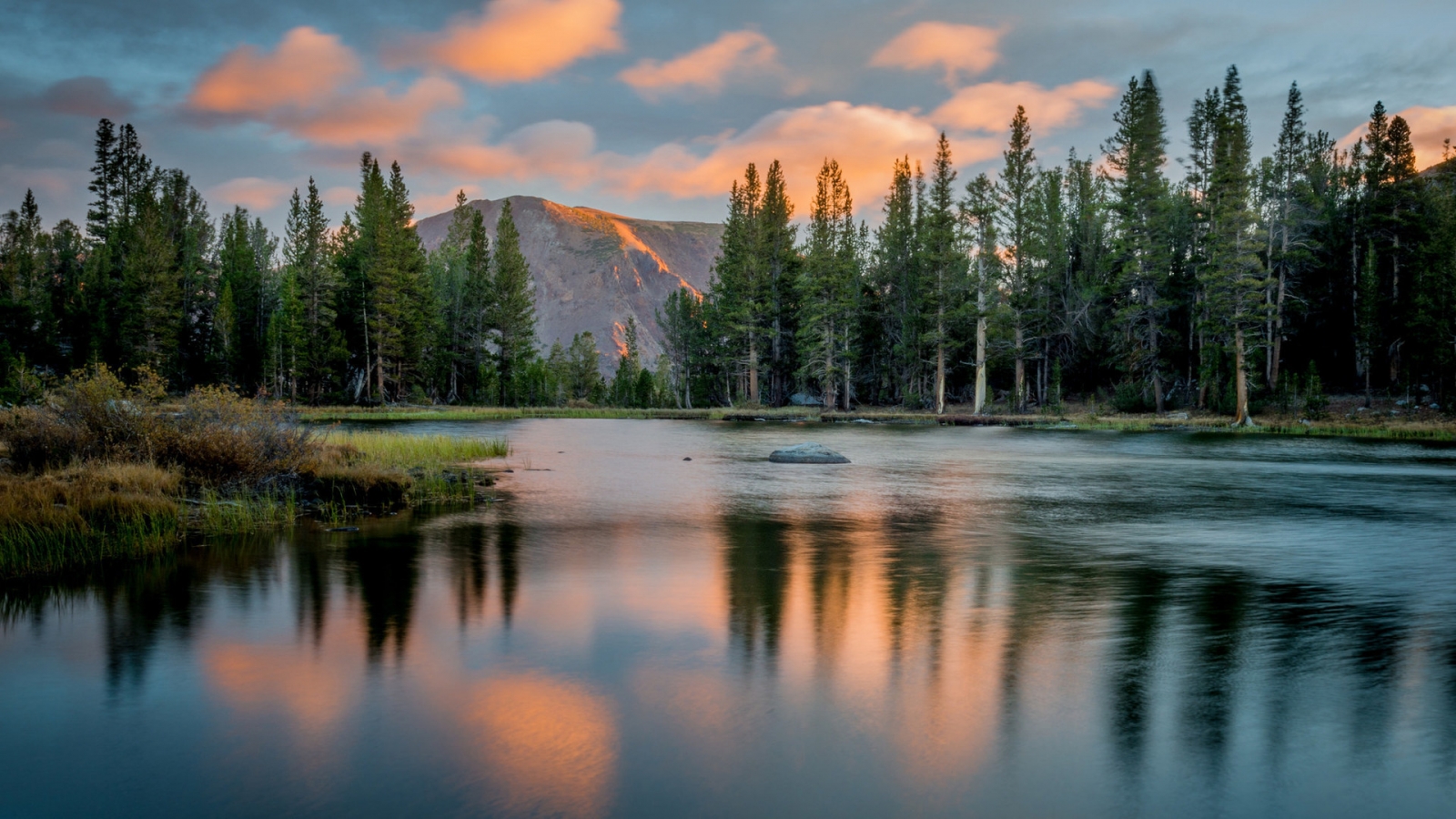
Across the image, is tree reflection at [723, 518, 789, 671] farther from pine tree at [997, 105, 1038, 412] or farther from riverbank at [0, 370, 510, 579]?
pine tree at [997, 105, 1038, 412]

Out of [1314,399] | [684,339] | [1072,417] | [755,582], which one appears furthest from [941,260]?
[755,582]

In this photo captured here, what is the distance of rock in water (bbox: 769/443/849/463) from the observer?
32.0 m

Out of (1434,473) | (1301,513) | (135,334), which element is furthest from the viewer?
(135,334)

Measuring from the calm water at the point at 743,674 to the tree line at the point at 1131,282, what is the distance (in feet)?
139

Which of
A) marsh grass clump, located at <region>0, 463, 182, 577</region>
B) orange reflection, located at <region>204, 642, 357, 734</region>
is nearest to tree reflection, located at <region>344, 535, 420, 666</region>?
orange reflection, located at <region>204, 642, 357, 734</region>

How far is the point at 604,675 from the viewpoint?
8078 mm

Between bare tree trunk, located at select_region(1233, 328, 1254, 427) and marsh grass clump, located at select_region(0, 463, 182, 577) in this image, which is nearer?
marsh grass clump, located at select_region(0, 463, 182, 577)

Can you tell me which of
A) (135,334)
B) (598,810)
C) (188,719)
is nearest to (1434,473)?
(598,810)

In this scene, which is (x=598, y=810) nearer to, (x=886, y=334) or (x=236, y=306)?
(x=886, y=334)

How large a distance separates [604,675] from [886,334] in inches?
2858

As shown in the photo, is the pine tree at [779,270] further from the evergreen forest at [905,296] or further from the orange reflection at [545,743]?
the orange reflection at [545,743]

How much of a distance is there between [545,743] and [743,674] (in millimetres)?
2342

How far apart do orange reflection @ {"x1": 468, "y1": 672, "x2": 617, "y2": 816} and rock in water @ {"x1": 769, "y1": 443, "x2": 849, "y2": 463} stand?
2445 centimetres

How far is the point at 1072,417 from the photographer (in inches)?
2370
